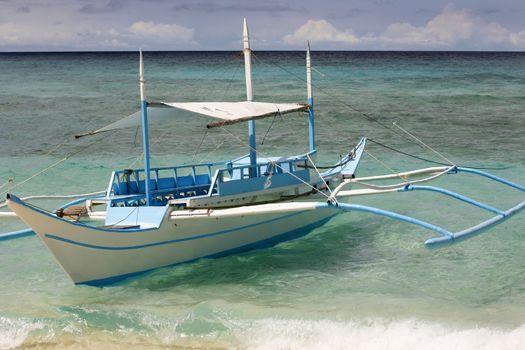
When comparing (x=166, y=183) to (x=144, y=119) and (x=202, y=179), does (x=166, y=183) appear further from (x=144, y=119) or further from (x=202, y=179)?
(x=144, y=119)

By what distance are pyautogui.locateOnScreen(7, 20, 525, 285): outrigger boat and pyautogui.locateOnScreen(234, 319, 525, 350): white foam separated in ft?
4.47

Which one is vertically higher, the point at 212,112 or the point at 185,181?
the point at 212,112

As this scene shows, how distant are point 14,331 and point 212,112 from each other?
4.47 metres

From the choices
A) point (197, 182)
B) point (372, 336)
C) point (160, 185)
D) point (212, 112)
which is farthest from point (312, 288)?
point (160, 185)

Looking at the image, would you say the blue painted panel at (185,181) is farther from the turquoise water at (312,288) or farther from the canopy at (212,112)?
the turquoise water at (312,288)

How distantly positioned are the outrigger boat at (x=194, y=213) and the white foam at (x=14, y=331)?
1.01 m

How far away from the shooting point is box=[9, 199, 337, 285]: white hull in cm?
1052

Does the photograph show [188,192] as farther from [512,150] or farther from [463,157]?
[512,150]

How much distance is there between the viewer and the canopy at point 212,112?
38.6ft

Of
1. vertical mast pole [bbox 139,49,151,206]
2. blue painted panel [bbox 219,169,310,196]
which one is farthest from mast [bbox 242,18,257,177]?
vertical mast pole [bbox 139,49,151,206]

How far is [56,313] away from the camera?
10.8 meters

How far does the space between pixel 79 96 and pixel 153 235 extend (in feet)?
118

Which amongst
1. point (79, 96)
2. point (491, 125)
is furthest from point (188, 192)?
point (79, 96)

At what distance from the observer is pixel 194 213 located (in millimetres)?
11570
